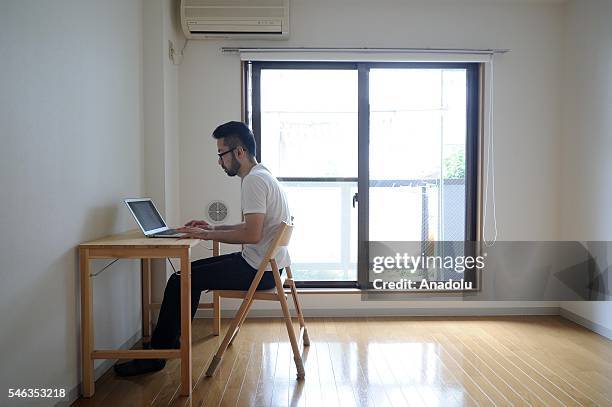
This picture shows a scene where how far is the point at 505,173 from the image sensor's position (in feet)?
12.7

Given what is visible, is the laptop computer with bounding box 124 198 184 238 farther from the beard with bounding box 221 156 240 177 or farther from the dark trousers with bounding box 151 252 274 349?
the beard with bounding box 221 156 240 177

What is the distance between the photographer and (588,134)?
3557 mm

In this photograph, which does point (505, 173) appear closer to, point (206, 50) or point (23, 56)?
point (206, 50)

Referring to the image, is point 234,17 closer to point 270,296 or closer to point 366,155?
point 366,155

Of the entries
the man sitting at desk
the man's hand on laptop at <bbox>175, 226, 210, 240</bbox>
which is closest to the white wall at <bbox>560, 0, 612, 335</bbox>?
the man sitting at desk

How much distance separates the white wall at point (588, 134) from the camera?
3.36m

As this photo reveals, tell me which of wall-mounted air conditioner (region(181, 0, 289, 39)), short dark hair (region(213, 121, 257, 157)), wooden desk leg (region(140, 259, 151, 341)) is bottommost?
wooden desk leg (region(140, 259, 151, 341))

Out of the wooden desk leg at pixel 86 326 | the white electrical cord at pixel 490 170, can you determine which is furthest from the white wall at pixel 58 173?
the white electrical cord at pixel 490 170

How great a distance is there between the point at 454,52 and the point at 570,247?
169 cm

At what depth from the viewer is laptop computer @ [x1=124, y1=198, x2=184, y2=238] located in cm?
265

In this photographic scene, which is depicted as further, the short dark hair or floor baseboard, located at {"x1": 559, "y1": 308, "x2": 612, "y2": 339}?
floor baseboard, located at {"x1": 559, "y1": 308, "x2": 612, "y2": 339}

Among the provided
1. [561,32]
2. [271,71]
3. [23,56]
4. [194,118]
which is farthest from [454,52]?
[23,56]

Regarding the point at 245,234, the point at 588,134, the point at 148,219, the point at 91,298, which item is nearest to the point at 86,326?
the point at 91,298

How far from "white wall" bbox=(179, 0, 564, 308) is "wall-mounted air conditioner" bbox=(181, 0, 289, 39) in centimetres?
18
